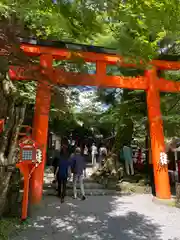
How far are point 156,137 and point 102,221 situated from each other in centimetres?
374

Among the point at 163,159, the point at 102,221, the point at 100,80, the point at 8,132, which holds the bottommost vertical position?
the point at 102,221

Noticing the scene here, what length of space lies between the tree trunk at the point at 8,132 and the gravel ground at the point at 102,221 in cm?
116

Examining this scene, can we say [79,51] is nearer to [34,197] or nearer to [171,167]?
[34,197]

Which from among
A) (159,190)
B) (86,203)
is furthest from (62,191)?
(159,190)

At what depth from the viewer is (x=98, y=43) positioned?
9.52m

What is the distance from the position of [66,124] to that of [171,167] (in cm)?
807

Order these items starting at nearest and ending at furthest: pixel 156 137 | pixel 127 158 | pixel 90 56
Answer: pixel 90 56, pixel 156 137, pixel 127 158

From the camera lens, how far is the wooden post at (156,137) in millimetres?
8250

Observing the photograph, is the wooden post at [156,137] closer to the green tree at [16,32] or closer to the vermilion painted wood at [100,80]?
the vermilion painted wood at [100,80]

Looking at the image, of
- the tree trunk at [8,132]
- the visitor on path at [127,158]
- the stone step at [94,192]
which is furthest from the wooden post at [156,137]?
the tree trunk at [8,132]

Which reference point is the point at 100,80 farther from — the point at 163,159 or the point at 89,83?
the point at 163,159

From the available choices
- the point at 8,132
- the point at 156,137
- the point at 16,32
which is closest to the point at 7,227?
the point at 8,132

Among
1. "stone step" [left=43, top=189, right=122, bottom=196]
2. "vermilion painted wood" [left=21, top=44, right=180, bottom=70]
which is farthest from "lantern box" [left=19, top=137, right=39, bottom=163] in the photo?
"vermilion painted wood" [left=21, top=44, right=180, bottom=70]

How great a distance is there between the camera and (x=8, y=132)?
18.8 ft
